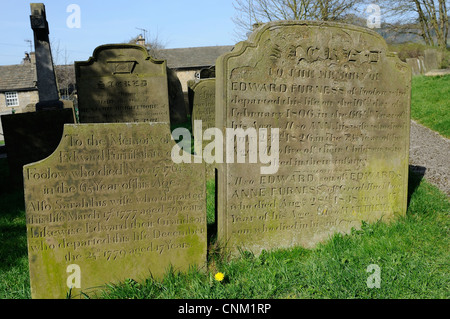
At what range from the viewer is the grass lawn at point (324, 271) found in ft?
10.4

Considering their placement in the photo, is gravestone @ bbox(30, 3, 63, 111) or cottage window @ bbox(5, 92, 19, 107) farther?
cottage window @ bbox(5, 92, 19, 107)

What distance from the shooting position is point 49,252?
10.8 feet

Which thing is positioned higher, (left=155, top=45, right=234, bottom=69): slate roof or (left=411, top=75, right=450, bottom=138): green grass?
(left=155, top=45, right=234, bottom=69): slate roof

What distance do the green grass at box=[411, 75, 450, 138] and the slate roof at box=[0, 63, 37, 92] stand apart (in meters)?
41.6

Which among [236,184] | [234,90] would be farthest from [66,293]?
[234,90]

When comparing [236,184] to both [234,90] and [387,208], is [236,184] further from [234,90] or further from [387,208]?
[387,208]

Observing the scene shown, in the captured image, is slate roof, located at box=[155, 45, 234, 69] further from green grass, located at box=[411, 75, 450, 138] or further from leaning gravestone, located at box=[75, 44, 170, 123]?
leaning gravestone, located at box=[75, 44, 170, 123]

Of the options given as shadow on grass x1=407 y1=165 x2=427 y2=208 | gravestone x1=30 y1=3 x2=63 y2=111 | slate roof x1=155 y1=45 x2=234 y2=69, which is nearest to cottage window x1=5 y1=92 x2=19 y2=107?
slate roof x1=155 y1=45 x2=234 y2=69

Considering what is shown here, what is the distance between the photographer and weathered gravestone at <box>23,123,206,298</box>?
10.7 feet

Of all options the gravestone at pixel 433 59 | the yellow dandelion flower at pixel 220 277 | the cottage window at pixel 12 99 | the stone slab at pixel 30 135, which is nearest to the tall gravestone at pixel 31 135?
the stone slab at pixel 30 135

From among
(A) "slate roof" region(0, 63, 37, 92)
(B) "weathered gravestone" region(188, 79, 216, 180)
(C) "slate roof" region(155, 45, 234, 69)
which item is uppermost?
(C) "slate roof" region(155, 45, 234, 69)

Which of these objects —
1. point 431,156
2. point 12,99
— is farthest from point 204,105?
point 12,99

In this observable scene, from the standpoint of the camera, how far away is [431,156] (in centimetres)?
816

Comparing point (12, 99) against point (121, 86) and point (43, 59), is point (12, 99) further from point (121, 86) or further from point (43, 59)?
point (121, 86)
